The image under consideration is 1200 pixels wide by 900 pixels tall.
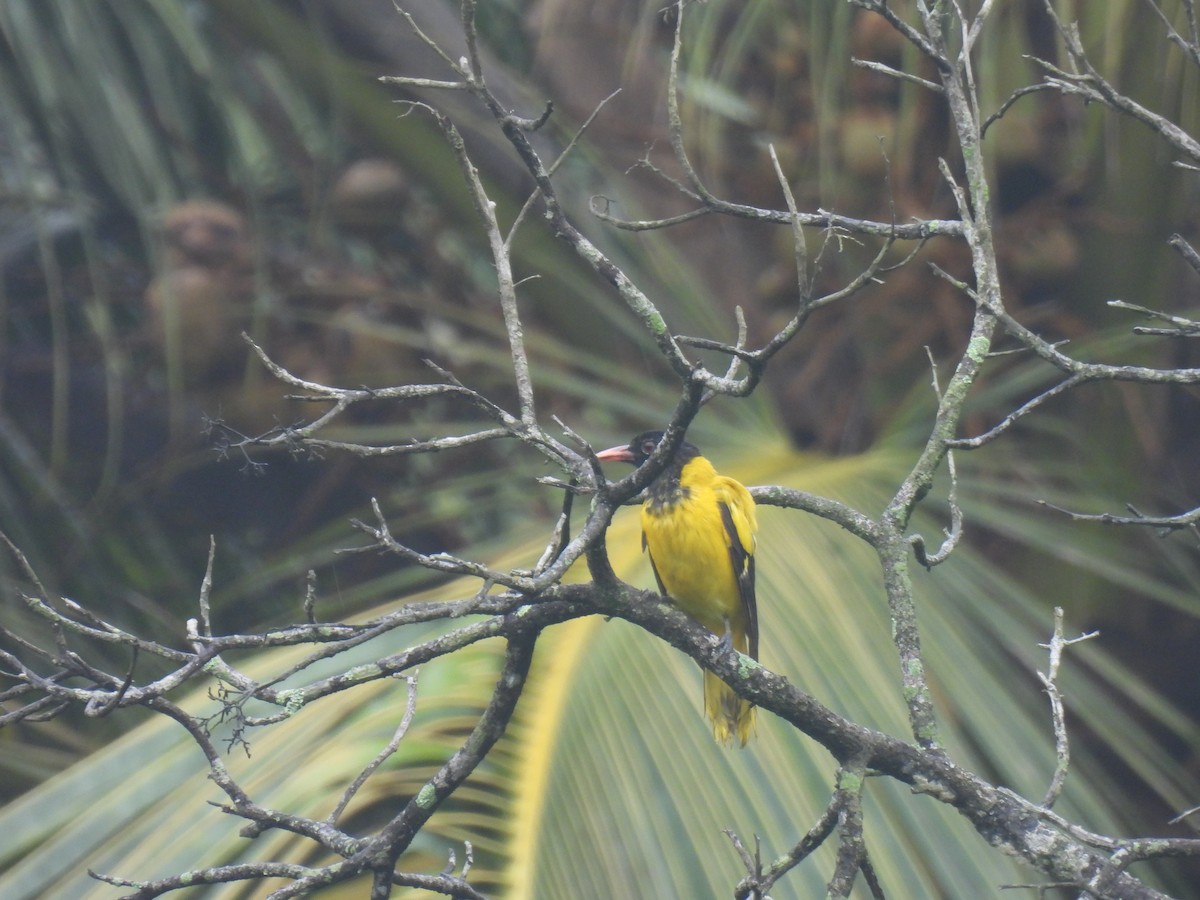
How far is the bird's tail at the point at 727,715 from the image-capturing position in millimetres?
2635

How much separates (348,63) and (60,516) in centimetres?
172

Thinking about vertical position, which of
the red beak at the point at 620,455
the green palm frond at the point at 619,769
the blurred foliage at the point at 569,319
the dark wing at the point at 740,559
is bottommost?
the green palm frond at the point at 619,769

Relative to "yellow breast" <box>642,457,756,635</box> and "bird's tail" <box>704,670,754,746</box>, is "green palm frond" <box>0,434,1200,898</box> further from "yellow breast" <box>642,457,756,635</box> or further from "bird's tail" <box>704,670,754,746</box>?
"yellow breast" <box>642,457,756,635</box>

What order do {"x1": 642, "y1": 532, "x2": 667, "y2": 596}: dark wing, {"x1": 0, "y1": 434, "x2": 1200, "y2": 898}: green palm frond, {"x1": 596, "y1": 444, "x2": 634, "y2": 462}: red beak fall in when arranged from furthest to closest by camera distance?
{"x1": 642, "y1": 532, "x2": 667, "y2": 596}: dark wing → {"x1": 596, "y1": 444, "x2": 634, "y2": 462}: red beak → {"x1": 0, "y1": 434, "x2": 1200, "y2": 898}: green palm frond

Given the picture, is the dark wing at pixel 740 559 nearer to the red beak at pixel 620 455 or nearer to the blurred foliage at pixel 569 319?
the blurred foliage at pixel 569 319

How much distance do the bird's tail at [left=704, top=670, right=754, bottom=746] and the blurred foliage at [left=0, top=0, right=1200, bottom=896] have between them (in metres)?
0.15

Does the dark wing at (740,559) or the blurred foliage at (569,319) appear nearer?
the dark wing at (740,559)

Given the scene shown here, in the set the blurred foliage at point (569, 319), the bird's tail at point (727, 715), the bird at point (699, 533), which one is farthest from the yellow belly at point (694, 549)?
the bird's tail at point (727, 715)

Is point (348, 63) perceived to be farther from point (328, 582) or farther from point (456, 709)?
point (456, 709)

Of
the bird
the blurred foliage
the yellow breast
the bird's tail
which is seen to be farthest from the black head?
the bird's tail

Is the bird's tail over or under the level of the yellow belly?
under

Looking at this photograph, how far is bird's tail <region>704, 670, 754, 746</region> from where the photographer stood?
263 cm

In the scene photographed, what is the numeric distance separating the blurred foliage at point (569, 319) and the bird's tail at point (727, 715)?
0.51 feet

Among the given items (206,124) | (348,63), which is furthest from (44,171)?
(348,63)
